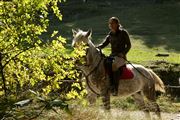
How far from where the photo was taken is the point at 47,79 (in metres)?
6.33

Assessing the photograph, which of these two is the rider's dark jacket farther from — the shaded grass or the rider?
the shaded grass

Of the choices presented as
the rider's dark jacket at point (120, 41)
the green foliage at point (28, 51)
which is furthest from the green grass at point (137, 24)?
the green foliage at point (28, 51)

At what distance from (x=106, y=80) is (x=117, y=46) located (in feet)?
2.70

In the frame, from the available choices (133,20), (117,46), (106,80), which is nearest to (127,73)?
(106,80)

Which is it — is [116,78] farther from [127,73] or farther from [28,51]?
[28,51]

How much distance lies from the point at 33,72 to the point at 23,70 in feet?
0.84

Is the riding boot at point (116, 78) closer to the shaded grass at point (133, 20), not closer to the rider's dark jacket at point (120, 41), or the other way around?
the rider's dark jacket at point (120, 41)

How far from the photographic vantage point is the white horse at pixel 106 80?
37.8 ft

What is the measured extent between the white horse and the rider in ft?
0.61

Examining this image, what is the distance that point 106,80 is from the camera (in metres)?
12.2

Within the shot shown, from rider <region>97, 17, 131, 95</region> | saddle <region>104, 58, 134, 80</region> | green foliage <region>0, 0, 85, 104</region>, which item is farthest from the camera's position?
saddle <region>104, 58, 134, 80</region>

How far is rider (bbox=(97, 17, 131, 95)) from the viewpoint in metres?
11.8

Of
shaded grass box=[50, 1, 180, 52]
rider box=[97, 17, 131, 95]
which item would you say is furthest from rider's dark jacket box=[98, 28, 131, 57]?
shaded grass box=[50, 1, 180, 52]

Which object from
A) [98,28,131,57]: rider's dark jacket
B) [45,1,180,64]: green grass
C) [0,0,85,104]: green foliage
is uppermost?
[0,0,85,104]: green foliage
